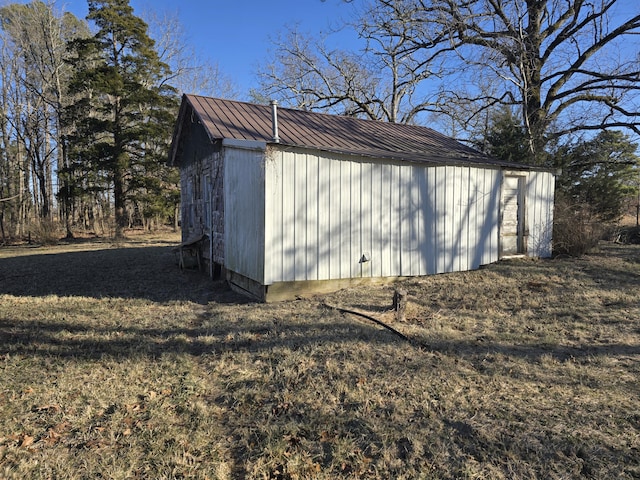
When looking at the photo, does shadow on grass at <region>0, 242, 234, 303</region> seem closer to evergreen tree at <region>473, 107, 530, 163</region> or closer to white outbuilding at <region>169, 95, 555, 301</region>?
white outbuilding at <region>169, 95, 555, 301</region>

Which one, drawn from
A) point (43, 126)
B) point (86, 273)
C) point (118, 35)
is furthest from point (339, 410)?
point (43, 126)

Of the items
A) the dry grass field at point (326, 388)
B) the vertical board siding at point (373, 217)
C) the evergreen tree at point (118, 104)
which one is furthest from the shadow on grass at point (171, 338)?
the evergreen tree at point (118, 104)

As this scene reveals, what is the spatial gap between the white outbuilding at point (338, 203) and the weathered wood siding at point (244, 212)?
26 mm

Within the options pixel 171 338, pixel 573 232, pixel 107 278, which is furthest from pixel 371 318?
pixel 573 232

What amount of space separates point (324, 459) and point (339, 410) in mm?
645

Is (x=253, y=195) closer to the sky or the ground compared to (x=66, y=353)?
closer to the sky

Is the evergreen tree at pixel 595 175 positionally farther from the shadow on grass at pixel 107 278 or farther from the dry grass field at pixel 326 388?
the shadow on grass at pixel 107 278

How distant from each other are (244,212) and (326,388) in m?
4.64

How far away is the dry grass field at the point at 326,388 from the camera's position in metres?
2.73

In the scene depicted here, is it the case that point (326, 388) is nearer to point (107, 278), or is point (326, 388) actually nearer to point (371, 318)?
point (371, 318)

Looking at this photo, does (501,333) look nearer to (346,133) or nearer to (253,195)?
(253,195)

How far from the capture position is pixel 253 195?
7273mm

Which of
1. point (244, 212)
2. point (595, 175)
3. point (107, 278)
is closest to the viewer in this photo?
point (244, 212)

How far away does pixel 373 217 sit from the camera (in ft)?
26.2
